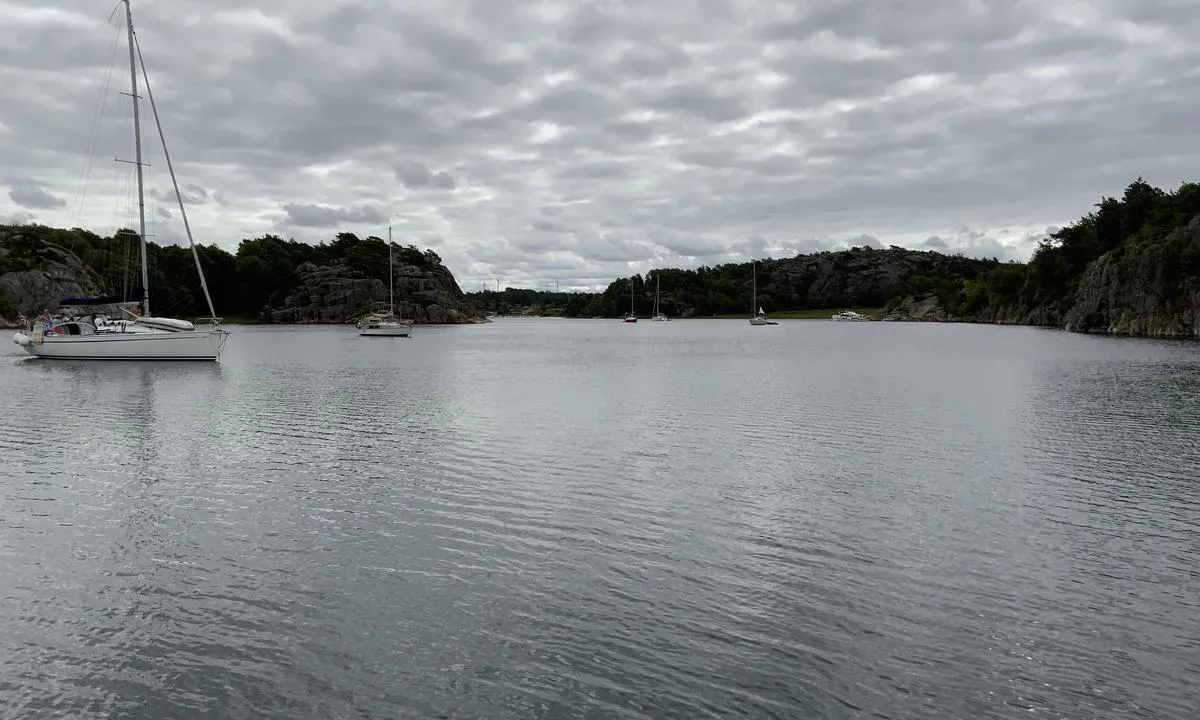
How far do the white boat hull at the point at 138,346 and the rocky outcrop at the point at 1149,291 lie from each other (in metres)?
106

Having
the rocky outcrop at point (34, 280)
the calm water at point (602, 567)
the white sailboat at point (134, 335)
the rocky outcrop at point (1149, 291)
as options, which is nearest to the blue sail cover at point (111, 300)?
the white sailboat at point (134, 335)

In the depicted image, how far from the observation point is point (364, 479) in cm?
2055

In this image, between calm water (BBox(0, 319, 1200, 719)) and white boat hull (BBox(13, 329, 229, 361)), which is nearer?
calm water (BBox(0, 319, 1200, 719))

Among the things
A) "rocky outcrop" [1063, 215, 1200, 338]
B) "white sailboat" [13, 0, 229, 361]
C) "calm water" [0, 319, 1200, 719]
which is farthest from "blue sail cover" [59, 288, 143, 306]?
"rocky outcrop" [1063, 215, 1200, 338]

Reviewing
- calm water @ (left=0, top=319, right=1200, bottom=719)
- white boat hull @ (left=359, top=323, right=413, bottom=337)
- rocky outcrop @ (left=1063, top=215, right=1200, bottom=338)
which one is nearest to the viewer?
calm water @ (left=0, top=319, right=1200, bottom=719)

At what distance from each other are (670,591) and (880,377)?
39.9m

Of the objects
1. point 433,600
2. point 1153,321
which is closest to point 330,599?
point 433,600

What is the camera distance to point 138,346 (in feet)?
201

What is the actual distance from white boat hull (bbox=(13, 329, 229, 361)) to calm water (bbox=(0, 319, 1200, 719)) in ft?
105

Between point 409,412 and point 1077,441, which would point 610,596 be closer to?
point 1077,441

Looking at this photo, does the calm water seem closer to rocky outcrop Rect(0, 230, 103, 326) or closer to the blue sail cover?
the blue sail cover

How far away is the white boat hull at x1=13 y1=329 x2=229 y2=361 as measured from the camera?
60781mm

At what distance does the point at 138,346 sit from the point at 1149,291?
388 feet

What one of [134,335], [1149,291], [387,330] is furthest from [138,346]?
[1149,291]
